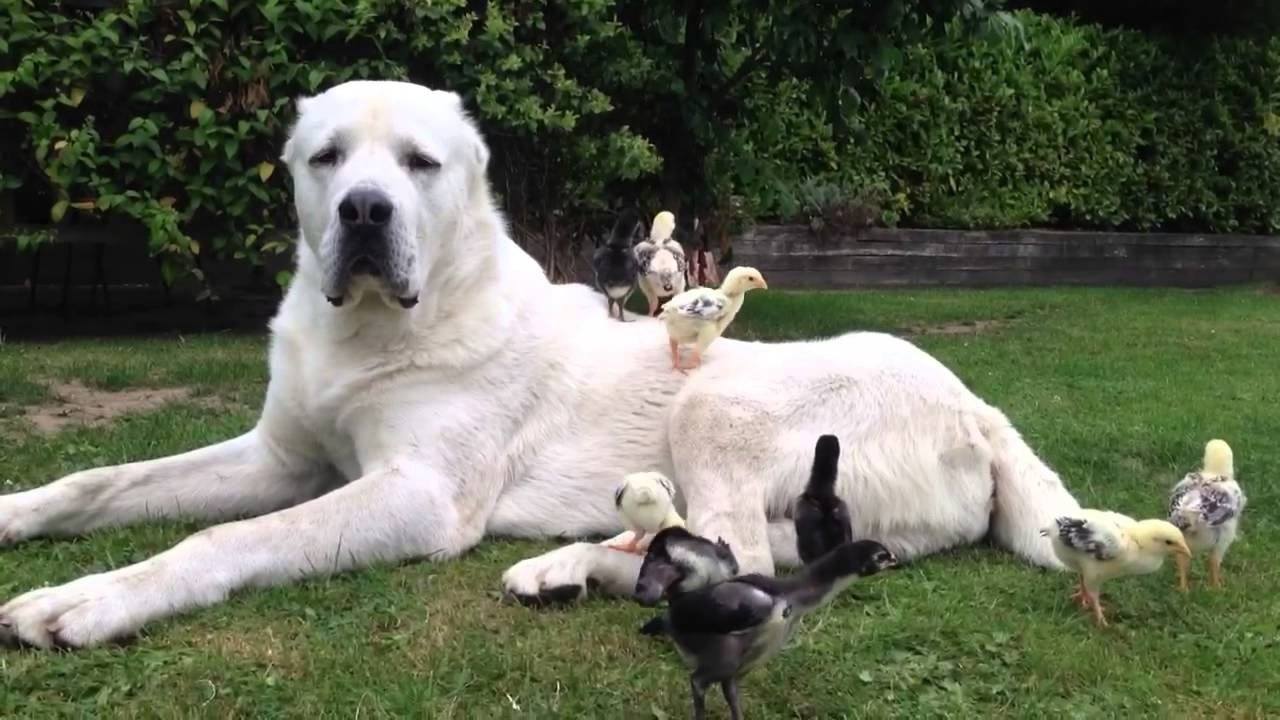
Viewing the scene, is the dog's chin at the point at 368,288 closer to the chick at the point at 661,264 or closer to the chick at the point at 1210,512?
the chick at the point at 661,264

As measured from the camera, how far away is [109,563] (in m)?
3.02

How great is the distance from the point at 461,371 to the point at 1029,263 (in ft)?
37.9

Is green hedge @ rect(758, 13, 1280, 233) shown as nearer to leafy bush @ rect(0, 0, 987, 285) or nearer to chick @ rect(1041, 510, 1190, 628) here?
leafy bush @ rect(0, 0, 987, 285)

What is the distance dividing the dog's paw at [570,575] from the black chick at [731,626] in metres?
0.80

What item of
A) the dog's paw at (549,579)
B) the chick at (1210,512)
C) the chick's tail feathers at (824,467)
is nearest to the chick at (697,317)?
the chick's tail feathers at (824,467)

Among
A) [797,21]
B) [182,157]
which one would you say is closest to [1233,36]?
[797,21]

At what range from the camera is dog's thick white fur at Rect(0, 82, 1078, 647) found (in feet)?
10.4

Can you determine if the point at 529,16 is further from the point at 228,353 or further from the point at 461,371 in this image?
the point at 461,371

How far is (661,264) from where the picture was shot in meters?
4.53

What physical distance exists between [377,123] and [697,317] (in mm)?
1040

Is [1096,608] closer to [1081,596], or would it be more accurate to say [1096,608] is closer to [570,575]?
[1081,596]

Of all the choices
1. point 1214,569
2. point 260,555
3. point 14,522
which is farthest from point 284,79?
point 1214,569

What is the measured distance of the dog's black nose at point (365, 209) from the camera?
123 inches

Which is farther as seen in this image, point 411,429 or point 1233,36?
point 1233,36
